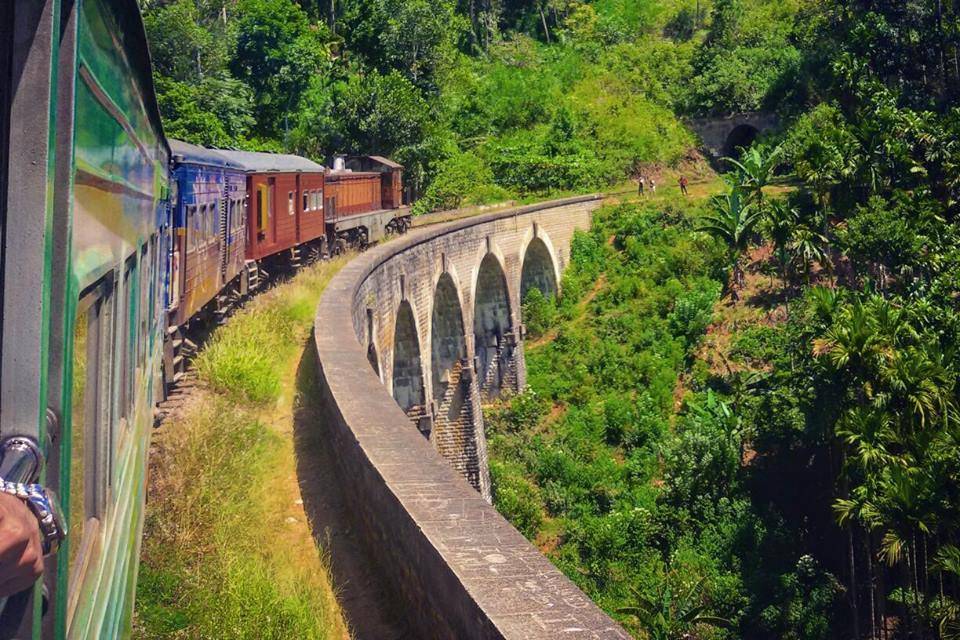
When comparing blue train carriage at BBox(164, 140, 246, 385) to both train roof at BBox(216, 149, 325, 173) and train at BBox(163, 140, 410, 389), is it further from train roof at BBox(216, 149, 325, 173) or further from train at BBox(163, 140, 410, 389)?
train roof at BBox(216, 149, 325, 173)

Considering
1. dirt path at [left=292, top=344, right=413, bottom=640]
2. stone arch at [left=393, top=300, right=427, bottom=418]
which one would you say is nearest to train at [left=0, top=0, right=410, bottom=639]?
dirt path at [left=292, top=344, right=413, bottom=640]

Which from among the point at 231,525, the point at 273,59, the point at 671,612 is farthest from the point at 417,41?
the point at 231,525

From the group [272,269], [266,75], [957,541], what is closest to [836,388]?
[957,541]

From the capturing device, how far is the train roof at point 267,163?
13509 mm

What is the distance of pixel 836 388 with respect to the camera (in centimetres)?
1631

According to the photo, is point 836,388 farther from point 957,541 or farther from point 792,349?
point 792,349

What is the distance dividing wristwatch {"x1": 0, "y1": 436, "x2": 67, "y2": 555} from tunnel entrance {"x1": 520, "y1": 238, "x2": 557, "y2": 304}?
98.6 feet

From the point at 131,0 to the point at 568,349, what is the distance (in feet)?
88.6

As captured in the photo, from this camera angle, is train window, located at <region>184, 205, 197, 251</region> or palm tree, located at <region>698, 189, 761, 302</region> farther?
palm tree, located at <region>698, 189, 761, 302</region>

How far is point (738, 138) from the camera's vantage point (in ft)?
158

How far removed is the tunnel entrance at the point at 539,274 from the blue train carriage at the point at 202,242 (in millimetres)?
19225

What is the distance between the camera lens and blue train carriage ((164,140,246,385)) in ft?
28.1

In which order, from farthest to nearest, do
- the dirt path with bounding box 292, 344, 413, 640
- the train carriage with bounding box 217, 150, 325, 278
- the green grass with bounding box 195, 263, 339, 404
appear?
1. the train carriage with bounding box 217, 150, 325, 278
2. the green grass with bounding box 195, 263, 339, 404
3. the dirt path with bounding box 292, 344, 413, 640

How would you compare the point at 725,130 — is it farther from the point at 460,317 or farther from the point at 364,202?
the point at 460,317
